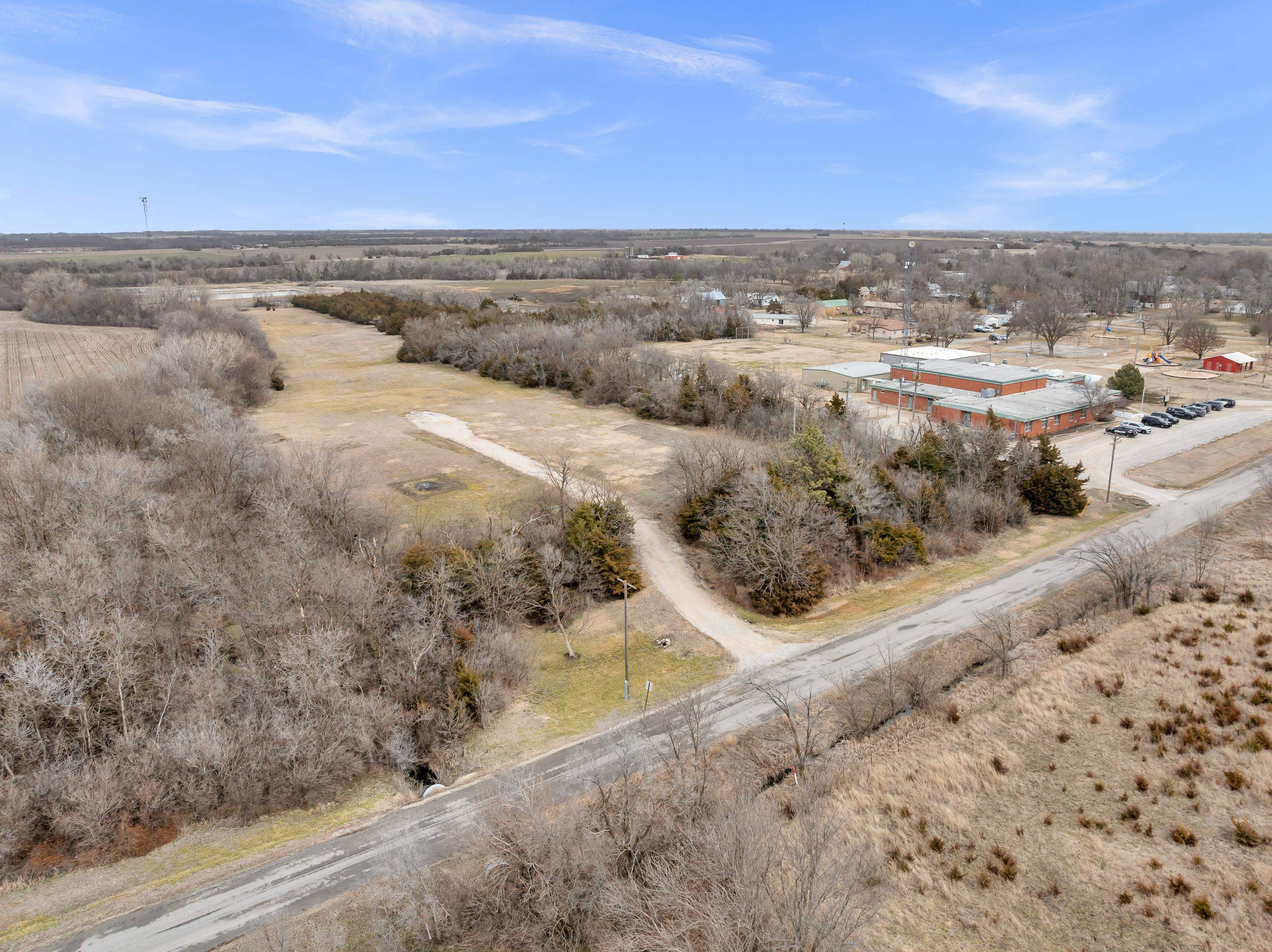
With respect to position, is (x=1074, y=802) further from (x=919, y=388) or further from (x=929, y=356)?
(x=929, y=356)

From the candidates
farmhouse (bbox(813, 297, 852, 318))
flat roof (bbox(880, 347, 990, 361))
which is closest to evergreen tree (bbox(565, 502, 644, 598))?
flat roof (bbox(880, 347, 990, 361))

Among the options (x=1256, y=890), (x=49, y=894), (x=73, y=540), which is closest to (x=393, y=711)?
(x=49, y=894)

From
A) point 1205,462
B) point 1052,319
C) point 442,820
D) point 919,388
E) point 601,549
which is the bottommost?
point 442,820

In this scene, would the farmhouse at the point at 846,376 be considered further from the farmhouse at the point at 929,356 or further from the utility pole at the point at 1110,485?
the utility pole at the point at 1110,485

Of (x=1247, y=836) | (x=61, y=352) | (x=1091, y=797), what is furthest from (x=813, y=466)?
(x=61, y=352)

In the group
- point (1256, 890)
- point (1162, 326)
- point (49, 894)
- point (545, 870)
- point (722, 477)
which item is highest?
point (1162, 326)

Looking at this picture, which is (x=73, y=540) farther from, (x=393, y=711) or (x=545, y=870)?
(x=545, y=870)

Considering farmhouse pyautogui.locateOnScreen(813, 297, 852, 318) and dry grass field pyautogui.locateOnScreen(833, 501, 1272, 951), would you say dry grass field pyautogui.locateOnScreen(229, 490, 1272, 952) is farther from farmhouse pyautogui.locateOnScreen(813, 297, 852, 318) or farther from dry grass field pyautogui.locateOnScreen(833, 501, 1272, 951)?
farmhouse pyautogui.locateOnScreen(813, 297, 852, 318)

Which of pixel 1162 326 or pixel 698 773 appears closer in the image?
pixel 698 773
